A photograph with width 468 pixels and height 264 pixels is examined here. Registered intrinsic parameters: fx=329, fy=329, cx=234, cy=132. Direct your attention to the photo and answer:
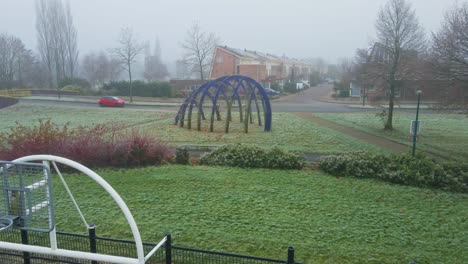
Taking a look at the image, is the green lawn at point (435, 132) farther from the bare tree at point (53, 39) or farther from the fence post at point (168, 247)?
the bare tree at point (53, 39)

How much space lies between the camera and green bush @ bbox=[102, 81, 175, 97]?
48469mm

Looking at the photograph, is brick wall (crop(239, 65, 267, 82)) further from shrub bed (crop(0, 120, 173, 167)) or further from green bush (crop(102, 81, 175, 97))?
shrub bed (crop(0, 120, 173, 167))

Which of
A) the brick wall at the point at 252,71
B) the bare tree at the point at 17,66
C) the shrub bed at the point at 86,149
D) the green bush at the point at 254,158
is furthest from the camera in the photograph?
the bare tree at the point at 17,66

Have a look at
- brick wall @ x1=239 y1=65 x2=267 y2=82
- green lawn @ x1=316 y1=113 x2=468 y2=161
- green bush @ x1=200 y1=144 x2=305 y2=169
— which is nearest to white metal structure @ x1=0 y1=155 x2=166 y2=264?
→ green bush @ x1=200 y1=144 x2=305 y2=169

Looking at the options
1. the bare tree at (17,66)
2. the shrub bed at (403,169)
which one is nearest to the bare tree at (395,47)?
the shrub bed at (403,169)

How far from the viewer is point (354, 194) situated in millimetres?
8258

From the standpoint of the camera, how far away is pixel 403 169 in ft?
31.4

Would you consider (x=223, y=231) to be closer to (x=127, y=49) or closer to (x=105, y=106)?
(x=105, y=106)

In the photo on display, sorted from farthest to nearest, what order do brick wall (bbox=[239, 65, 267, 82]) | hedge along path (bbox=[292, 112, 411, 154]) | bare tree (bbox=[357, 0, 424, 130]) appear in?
brick wall (bbox=[239, 65, 267, 82]) < bare tree (bbox=[357, 0, 424, 130]) < hedge along path (bbox=[292, 112, 411, 154])

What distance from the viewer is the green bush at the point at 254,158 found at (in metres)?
10.7

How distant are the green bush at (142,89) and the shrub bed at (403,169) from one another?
4018 centimetres

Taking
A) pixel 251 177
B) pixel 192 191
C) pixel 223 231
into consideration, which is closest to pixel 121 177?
pixel 192 191

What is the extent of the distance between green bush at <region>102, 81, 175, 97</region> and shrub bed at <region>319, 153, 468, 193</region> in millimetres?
40179

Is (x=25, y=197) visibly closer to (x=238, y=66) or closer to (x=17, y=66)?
(x=238, y=66)
